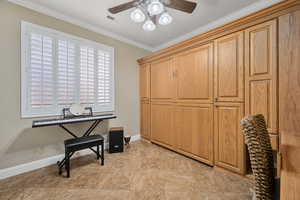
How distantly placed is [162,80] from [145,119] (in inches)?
45.5

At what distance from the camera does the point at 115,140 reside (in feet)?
9.43

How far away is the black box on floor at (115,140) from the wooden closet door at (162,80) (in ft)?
3.91

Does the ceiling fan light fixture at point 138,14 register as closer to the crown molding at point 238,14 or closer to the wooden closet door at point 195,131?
the wooden closet door at point 195,131

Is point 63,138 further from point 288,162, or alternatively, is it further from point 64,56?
point 288,162

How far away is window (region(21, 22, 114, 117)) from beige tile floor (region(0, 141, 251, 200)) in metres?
1.00

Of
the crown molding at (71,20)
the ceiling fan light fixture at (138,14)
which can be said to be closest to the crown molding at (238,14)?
the crown molding at (71,20)

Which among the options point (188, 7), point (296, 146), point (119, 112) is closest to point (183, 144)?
point (119, 112)

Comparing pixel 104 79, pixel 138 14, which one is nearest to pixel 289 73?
pixel 138 14

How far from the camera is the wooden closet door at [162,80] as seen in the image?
2904 mm

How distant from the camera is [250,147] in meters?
0.75

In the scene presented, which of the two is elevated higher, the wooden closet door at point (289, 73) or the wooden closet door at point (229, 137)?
the wooden closet door at point (289, 73)

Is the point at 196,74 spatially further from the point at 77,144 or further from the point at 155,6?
the point at 77,144

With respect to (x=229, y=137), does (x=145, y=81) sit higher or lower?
higher

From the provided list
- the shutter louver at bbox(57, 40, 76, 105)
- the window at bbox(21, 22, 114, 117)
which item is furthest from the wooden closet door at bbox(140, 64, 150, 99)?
the shutter louver at bbox(57, 40, 76, 105)
